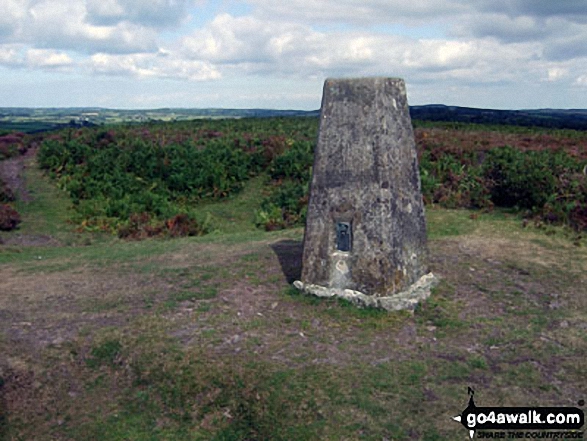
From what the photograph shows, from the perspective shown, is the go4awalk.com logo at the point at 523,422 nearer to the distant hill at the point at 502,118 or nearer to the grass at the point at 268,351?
the grass at the point at 268,351

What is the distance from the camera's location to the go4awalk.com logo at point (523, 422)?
5328 mm

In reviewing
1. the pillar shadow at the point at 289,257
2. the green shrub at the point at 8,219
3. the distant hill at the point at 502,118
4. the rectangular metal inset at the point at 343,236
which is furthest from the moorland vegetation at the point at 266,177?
the distant hill at the point at 502,118

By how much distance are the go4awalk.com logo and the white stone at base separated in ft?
7.96

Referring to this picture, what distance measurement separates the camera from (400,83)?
8398 millimetres

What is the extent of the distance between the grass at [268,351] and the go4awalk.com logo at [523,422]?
0.15 m

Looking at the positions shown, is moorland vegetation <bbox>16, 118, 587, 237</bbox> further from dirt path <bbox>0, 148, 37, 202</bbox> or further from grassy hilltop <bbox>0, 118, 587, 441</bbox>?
dirt path <bbox>0, 148, 37, 202</bbox>

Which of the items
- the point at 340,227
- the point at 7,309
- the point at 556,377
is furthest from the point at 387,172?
the point at 7,309

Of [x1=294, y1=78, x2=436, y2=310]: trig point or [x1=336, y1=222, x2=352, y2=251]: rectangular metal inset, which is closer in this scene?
[x1=294, y1=78, x2=436, y2=310]: trig point

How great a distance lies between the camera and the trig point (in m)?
8.13

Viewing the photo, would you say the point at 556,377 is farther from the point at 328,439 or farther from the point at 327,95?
the point at 327,95

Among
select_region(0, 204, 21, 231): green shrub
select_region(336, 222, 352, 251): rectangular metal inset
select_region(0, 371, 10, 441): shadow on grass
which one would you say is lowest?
select_region(0, 371, 10, 441): shadow on grass

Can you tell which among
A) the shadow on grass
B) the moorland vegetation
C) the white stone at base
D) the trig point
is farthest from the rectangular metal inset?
the moorland vegetation

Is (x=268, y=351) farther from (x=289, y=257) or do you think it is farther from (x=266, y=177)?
(x=266, y=177)

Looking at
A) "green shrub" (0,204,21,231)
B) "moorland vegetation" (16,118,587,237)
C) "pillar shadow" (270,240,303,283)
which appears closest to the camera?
"pillar shadow" (270,240,303,283)
